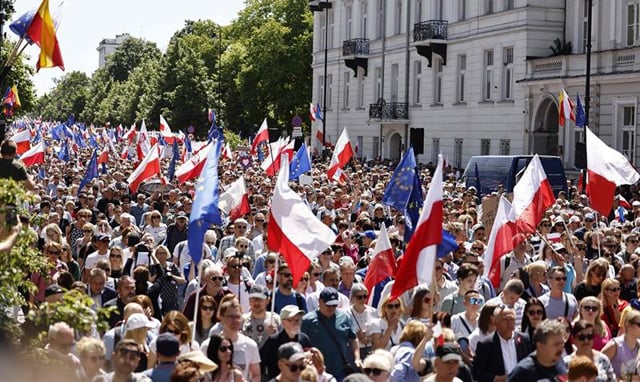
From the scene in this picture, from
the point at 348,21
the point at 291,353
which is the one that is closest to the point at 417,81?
the point at 348,21

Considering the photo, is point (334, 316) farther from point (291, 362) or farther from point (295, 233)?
point (291, 362)

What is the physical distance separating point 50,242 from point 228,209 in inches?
224

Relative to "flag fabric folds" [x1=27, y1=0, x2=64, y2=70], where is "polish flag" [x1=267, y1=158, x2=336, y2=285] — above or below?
below

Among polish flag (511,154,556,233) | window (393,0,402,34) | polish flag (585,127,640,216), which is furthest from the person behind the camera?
window (393,0,402,34)

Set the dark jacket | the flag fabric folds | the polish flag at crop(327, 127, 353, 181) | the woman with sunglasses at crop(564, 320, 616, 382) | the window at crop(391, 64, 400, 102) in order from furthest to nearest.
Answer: the window at crop(391, 64, 400, 102), the polish flag at crop(327, 127, 353, 181), the flag fabric folds, the dark jacket, the woman with sunglasses at crop(564, 320, 616, 382)

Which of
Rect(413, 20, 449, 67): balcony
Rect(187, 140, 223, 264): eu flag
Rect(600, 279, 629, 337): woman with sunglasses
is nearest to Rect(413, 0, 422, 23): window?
Rect(413, 20, 449, 67): balcony

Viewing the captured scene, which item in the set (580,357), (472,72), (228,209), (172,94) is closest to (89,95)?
(172,94)

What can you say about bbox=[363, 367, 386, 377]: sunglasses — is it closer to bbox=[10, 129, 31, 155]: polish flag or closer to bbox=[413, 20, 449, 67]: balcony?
bbox=[10, 129, 31, 155]: polish flag

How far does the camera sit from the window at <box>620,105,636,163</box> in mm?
40594

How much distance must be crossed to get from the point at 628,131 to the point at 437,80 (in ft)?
50.1

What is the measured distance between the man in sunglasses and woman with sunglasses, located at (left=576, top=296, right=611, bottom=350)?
291 cm

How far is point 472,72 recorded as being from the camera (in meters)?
51.2

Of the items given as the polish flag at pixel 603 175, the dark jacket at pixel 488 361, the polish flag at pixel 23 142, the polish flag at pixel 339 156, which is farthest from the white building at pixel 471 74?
the dark jacket at pixel 488 361

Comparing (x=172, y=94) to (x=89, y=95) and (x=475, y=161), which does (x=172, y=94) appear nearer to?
(x=475, y=161)
